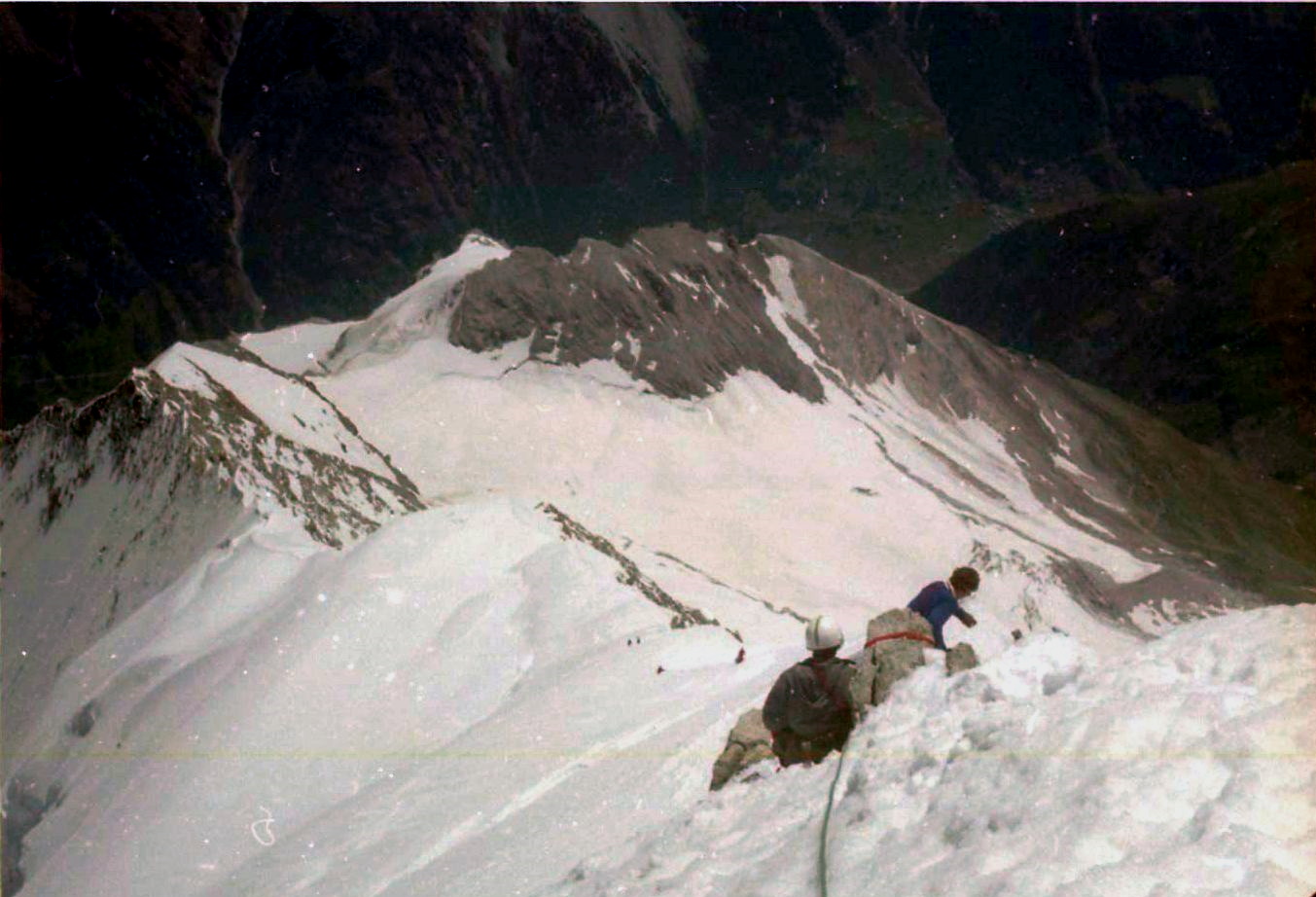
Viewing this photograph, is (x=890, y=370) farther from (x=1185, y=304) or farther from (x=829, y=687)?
(x=829, y=687)

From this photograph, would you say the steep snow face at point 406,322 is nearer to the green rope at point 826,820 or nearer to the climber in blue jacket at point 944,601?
the climber in blue jacket at point 944,601

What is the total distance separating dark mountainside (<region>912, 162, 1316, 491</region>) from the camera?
11950 centimetres

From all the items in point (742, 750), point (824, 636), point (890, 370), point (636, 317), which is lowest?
point (890, 370)

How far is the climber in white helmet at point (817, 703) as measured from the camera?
31.8 ft

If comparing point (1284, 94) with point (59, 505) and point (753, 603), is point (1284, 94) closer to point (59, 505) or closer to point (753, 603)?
point (753, 603)

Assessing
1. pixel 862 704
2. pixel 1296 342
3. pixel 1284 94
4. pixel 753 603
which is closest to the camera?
pixel 862 704

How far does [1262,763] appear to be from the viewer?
6.18 metres

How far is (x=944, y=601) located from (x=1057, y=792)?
4.84 meters

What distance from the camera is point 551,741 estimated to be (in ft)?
49.4

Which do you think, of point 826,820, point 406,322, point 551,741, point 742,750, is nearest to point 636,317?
point 406,322

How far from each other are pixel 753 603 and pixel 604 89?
444 feet

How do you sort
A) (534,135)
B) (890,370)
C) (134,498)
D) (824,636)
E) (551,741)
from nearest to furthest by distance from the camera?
(824,636)
(551,741)
(134,498)
(890,370)
(534,135)

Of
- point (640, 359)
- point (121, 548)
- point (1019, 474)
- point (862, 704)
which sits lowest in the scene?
point (1019, 474)

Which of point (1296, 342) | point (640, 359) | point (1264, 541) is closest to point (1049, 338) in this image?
point (1296, 342)
